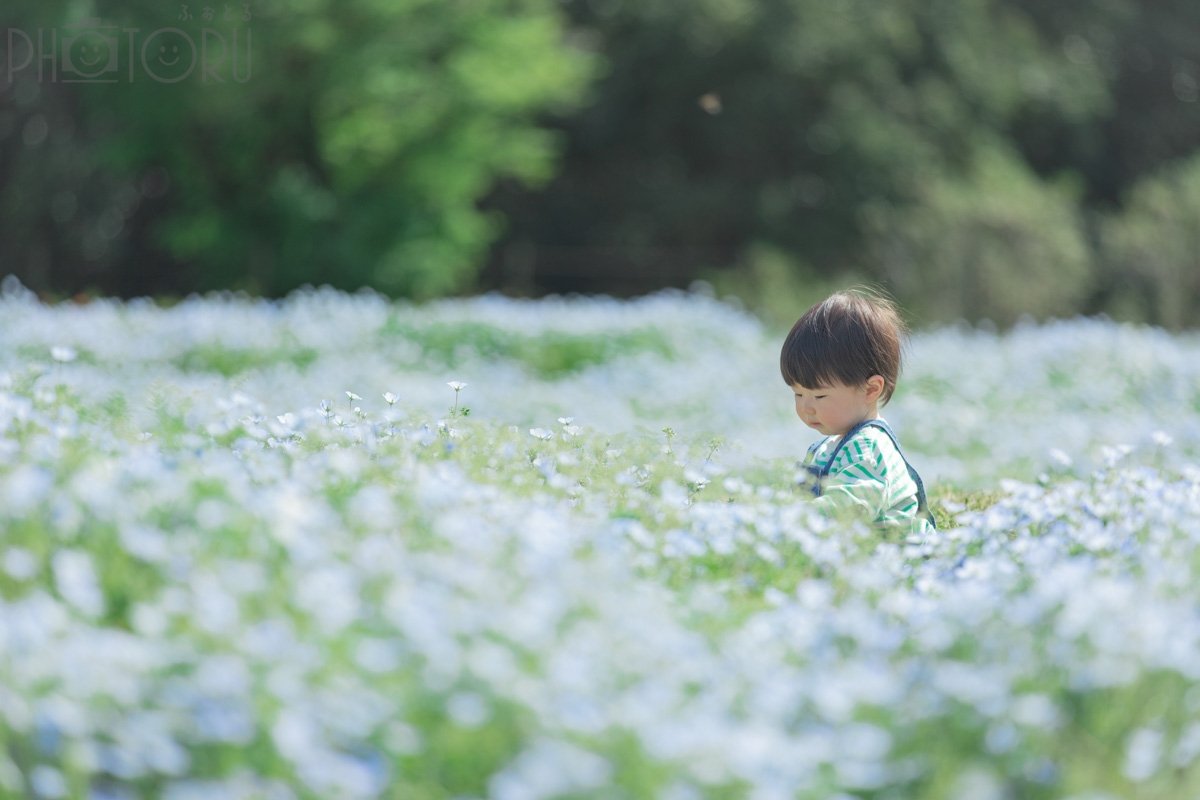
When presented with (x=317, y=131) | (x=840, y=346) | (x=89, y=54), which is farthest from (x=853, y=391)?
(x=89, y=54)

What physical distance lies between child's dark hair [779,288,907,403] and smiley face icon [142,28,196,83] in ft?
62.5

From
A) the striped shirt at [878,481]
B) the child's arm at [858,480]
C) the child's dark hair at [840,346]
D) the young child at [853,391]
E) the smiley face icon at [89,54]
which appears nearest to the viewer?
the child's arm at [858,480]

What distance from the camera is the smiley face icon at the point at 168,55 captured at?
21.5m

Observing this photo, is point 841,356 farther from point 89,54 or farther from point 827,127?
point 827,127

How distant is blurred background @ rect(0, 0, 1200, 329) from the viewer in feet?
→ 67.4

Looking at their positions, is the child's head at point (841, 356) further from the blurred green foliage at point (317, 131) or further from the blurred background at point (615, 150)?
the blurred green foliage at point (317, 131)

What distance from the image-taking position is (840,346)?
4398mm

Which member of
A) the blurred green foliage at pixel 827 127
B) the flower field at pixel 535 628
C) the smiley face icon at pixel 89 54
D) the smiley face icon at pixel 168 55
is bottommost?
the flower field at pixel 535 628

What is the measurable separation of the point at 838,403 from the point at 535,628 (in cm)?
243

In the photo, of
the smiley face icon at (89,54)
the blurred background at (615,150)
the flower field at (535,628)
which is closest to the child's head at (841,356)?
the flower field at (535,628)

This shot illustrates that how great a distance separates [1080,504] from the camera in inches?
151

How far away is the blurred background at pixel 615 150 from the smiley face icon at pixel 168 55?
0.04m

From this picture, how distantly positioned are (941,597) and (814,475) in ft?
3.64

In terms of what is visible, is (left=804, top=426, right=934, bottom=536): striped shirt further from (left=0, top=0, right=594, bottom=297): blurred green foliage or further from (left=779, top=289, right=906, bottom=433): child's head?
(left=0, top=0, right=594, bottom=297): blurred green foliage
